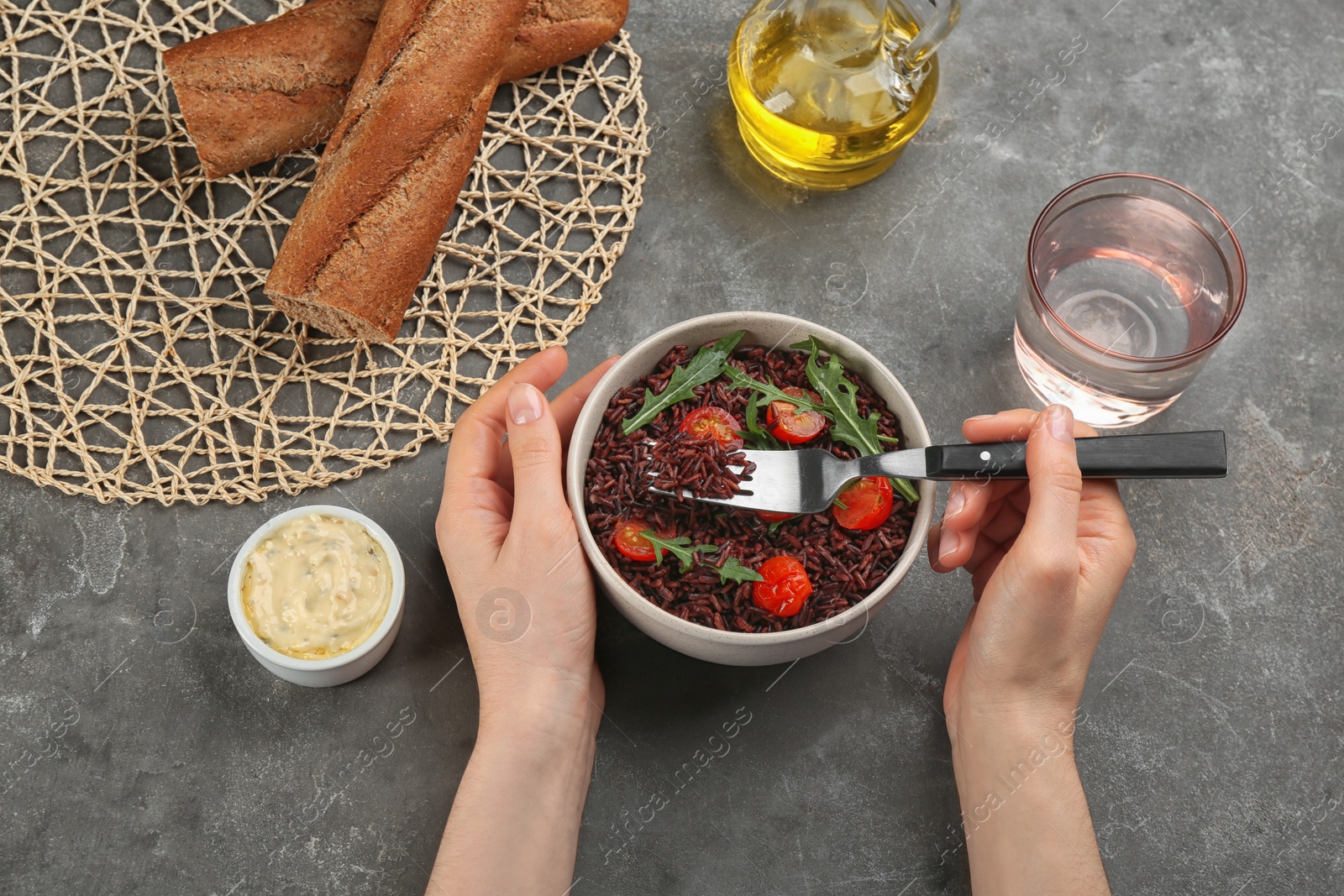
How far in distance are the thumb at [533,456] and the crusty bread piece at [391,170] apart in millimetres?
515

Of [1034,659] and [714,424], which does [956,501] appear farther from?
[714,424]

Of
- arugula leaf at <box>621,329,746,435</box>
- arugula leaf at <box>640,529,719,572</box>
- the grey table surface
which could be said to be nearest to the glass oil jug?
the grey table surface

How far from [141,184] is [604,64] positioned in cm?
107

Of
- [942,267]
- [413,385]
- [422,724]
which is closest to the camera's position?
[422,724]

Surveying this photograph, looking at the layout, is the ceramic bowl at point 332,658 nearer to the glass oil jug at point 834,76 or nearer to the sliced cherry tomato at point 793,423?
the sliced cherry tomato at point 793,423

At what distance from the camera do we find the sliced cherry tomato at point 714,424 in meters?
1.79

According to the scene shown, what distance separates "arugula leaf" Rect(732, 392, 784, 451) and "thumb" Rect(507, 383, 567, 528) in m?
0.33

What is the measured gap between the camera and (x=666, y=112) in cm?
252

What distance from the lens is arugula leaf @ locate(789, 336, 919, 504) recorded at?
1.80m

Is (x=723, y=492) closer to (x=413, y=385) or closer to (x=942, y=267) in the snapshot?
(x=413, y=385)

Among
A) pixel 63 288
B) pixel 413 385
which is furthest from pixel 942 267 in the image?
pixel 63 288

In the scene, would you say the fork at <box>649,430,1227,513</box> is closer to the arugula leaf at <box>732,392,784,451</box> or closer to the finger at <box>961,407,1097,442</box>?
the arugula leaf at <box>732,392,784,451</box>

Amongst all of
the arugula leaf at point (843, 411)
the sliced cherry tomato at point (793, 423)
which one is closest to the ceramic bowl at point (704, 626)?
the arugula leaf at point (843, 411)

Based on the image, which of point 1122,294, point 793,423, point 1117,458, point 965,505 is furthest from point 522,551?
point 1122,294
